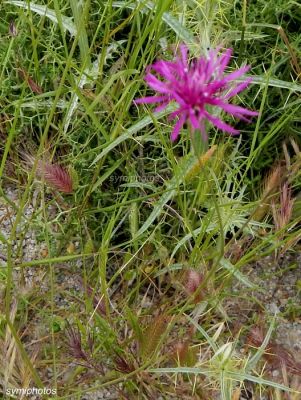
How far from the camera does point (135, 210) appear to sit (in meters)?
1.08

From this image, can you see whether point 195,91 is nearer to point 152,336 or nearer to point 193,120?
point 193,120

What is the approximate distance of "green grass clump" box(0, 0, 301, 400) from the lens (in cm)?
96

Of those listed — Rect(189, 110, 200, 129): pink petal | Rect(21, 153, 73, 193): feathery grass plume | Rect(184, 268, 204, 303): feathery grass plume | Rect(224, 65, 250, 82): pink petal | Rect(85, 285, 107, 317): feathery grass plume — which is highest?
Rect(224, 65, 250, 82): pink petal

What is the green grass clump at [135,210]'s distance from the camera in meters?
0.96

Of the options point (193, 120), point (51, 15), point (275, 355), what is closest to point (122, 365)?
point (275, 355)

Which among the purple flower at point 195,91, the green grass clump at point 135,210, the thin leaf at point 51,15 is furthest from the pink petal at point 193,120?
the thin leaf at point 51,15

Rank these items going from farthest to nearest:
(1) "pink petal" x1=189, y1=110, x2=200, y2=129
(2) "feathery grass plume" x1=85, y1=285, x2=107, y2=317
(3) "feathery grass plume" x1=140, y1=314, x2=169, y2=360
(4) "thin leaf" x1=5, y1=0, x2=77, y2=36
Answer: (4) "thin leaf" x1=5, y1=0, x2=77, y2=36 → (2) "feathery grass plume" x1=85, y1=285, x2=107, y2=317 → (3) "feathery grass plume" x1=140, y1=314, x2=169, y2=360 → (1) "pink petal" x1=189, y1=110, x2=200, y2=129

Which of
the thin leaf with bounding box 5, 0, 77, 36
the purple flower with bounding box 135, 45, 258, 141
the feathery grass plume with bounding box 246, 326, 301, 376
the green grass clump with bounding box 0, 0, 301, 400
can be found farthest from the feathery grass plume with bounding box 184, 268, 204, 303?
the thin leaf with bounding box 5, 0, 77, 36

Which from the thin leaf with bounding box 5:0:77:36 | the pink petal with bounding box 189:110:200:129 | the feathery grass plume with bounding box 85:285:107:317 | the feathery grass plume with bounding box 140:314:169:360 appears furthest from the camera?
the thin leaf with bounding box 5:0:77:36

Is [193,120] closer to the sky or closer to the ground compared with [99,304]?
closer to the sky

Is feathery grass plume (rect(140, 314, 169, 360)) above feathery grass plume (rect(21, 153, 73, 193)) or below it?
below

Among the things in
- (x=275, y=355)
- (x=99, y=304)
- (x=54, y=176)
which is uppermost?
(x=54, y=176)

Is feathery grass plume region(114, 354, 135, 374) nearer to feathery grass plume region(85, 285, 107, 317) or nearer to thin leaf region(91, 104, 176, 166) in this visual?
feathery grass plume region(85, 285, 107, 317)

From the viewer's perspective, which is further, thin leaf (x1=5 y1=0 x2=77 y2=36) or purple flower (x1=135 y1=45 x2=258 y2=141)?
thin leaf (x1=5 y1=0 x2=77 y2=36)
